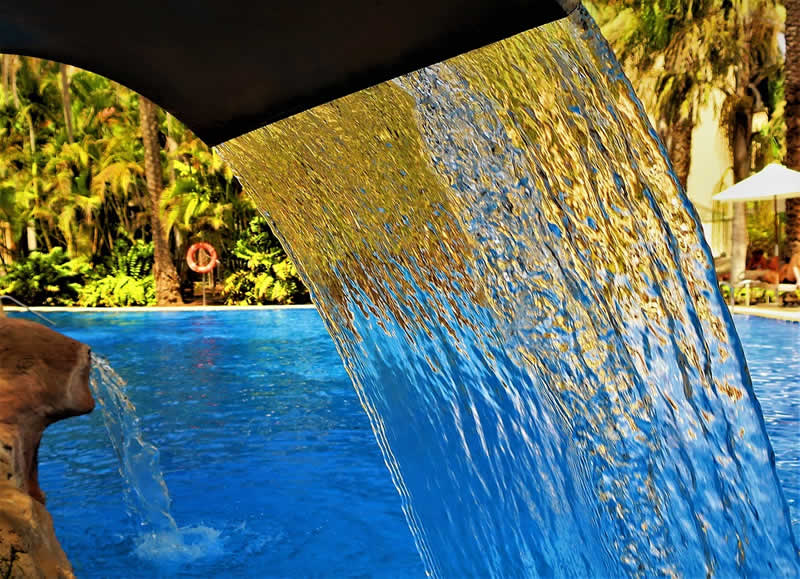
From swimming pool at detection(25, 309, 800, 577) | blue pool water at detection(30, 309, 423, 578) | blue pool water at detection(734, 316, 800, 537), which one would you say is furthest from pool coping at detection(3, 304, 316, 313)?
blue pool water at detection(734, 316, 800, 537)

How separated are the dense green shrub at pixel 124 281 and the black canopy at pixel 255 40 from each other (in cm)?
1677

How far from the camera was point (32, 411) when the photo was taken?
2.89 metres

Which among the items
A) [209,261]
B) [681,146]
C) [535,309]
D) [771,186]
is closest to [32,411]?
[535,309]

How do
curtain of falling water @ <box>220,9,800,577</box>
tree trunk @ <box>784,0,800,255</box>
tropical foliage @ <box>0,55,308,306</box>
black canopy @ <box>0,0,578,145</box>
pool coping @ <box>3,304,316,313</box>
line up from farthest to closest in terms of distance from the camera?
tropical foliage @ <box>0,55,308,306</box>, pool coping @ <box>3,304,316,313</box>, tree trunk @ <box>784,0,800,255</box>, curtain of falling water @ <box>220,9,800,577</box>, black canopy @ <box>0,0,578,145</box>

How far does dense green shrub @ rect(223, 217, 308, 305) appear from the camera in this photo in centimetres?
1681

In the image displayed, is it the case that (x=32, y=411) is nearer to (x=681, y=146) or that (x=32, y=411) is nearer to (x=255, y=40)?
(x=255, y=40)

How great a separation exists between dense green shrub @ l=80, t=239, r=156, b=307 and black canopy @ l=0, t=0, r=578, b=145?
16772 millimetres

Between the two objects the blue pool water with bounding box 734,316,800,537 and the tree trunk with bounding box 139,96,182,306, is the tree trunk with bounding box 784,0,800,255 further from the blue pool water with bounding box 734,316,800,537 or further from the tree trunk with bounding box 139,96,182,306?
the tree trunk with bounding box 139,96,182,306

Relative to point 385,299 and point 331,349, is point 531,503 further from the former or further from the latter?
point 331,349

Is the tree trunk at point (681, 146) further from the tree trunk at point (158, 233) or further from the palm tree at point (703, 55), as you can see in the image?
the tree trunk at point (158, 233)

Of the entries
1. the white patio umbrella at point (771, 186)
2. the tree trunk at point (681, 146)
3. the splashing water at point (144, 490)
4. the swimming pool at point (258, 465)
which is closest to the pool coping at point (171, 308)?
the swimming pool at point (258, 465)

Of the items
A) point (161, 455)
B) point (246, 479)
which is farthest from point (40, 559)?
point (161, 455)

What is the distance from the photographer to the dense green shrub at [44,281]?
18.5 meters

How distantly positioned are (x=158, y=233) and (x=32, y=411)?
14.8 meters
